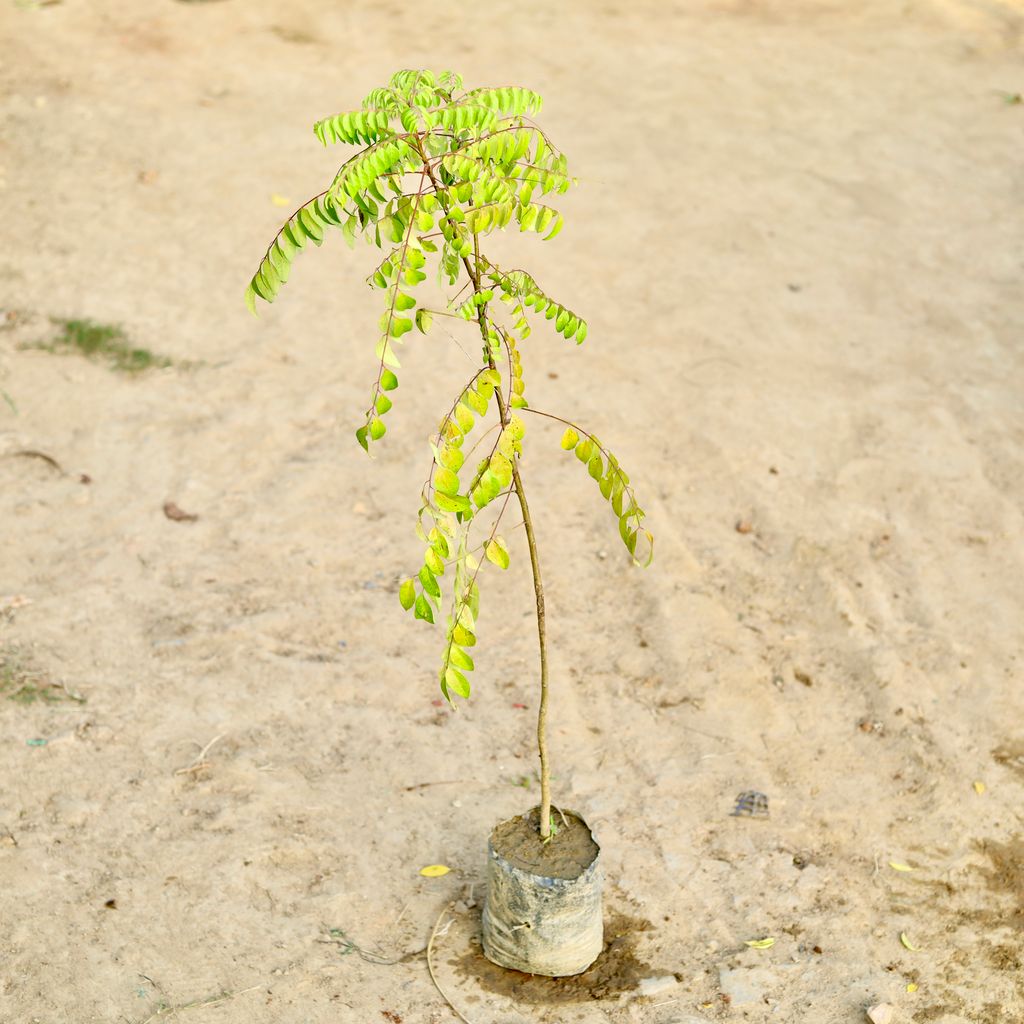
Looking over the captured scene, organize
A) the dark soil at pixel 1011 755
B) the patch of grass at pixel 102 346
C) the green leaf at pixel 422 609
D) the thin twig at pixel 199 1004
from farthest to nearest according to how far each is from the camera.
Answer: the patch of grass at pixel 102 346 → the dark soil at pixel 1011 755 → the thin twig at pixel 199 1004 → the green leaf at pixel 422 609

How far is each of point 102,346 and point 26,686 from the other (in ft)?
7.17

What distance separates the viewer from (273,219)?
21.2 ft

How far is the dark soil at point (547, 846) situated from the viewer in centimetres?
295

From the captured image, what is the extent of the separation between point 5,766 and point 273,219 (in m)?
3.62

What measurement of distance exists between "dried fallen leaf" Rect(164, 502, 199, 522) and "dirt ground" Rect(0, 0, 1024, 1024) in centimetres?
4

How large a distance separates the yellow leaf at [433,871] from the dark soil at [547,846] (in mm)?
384

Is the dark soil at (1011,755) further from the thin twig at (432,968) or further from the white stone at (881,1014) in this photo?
the thin twig at (432,968)

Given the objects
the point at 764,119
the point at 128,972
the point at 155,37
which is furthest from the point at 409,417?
the point at 155,37

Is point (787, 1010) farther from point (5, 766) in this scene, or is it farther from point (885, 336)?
point (885, 336)

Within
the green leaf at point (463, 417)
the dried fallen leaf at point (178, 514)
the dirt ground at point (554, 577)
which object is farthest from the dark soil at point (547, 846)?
the dried fallen leaf at point (178, 514)

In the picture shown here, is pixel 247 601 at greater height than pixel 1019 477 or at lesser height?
lesser

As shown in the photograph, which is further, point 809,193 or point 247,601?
point 809,193

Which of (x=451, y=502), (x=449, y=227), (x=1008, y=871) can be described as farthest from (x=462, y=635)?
(x=1008, y=871)

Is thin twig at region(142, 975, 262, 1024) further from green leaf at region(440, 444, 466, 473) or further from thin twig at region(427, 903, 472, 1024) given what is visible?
green leaf at region(440, 444, 466, 473)
